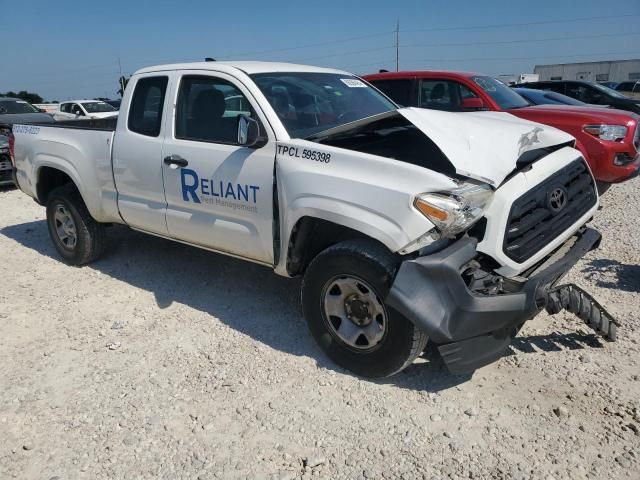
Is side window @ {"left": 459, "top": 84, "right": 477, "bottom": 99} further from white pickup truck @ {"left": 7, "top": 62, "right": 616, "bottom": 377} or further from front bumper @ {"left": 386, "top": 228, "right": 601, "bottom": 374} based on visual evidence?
front bumper @ {"left": 386, "top": 228, "right": 601, "bottom": 374}

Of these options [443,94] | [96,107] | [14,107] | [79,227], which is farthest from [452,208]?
[96,107]

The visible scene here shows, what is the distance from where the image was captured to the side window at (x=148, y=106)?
14.0 feet

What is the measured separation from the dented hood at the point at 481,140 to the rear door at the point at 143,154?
2144 mm

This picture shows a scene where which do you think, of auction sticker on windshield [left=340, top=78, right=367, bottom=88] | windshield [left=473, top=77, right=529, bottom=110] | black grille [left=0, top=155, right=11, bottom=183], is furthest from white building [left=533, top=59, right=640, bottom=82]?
auction sticker on windshield [left=340, top=78, right=367, bottom=88]

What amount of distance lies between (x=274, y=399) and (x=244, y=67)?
2.44 metres

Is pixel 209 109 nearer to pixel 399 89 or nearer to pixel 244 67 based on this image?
pixel 244 67

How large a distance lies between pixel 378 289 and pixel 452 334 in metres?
0.48

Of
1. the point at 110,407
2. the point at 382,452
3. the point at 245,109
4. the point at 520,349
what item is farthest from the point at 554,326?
the point at 110,407

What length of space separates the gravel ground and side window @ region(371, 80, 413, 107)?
3.83m

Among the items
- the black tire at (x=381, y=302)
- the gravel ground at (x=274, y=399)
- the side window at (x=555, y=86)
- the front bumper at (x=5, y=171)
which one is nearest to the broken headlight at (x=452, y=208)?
the black tire at (x=381, y=302)

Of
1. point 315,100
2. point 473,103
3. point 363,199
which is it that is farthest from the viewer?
point 473,103

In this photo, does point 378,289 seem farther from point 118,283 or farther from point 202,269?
point 118,283

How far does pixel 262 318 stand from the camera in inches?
161

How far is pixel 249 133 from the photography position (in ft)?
11.2
